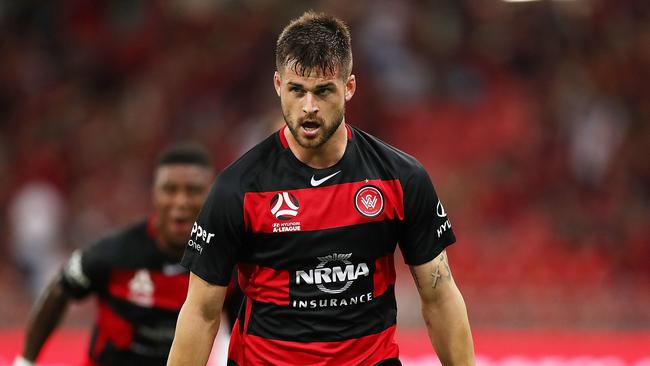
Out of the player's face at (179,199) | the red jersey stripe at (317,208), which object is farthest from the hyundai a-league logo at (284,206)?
the player's face at (179,199)

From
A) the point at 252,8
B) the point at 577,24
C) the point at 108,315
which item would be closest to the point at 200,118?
the point at 252,8

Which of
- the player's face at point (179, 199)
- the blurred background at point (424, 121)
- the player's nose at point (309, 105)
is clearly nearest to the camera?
the player's nose at point (309, 105)

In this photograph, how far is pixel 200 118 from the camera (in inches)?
589

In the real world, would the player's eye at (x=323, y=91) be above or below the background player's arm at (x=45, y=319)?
above

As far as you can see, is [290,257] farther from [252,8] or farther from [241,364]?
[252,8]

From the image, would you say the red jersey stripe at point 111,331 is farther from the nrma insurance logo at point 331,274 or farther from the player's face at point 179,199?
the nrma insurance logo at point 331,274

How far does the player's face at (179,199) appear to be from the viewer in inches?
232

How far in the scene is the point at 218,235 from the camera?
4.03 metres

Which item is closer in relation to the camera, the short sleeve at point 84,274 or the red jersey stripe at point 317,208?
the red jersey stripe at point 317,208

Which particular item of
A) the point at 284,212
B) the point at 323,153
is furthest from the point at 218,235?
the point at 323,153

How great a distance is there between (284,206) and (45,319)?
2352mm

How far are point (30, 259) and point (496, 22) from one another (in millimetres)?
6286

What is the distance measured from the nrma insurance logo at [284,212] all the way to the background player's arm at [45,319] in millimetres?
2302

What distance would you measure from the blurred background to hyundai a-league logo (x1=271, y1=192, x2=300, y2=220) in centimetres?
767
